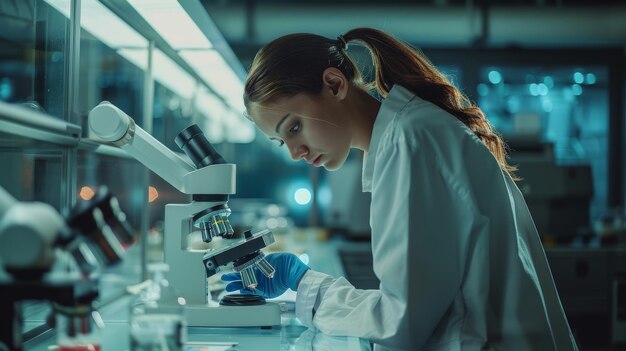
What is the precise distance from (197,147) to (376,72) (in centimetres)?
43

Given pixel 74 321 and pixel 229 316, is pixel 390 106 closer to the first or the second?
pixel 229 316

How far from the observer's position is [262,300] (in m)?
1.34

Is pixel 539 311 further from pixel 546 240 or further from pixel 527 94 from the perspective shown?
pixel 527 94

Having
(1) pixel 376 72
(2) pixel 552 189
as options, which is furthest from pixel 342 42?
(2) pixel 552 189

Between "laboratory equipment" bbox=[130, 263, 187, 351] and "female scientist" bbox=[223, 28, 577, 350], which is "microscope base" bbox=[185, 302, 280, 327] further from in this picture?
"laboratory equipment" bbox=[130, 263, 187, 351]

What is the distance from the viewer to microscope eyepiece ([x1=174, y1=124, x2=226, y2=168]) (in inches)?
51.3

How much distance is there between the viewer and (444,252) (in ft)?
3.46

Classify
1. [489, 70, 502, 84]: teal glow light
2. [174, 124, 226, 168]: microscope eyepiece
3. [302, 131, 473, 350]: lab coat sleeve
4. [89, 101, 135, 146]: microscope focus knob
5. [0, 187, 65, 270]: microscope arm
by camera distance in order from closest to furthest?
[0, 187, 65, 270]: microscope arm
[302, 131, 473, 350]: lab coat sleeve
[89, 101, 135, 146]: microscope focus knob
[174, 124, 226, 168]: microscope eyepiece
[489, 70, 502, 84]: teal glow light

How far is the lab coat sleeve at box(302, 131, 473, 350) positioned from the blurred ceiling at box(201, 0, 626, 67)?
11.2 feet

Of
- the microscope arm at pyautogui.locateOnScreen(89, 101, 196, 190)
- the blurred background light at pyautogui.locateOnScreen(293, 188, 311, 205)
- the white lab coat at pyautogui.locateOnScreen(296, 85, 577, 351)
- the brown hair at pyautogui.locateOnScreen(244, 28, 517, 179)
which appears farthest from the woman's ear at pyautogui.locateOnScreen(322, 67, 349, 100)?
the blurred background light at pyautogui.locateOnScreen(293, 188, 311, 205)

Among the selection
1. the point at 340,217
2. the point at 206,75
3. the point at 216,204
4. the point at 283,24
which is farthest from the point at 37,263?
the point at 283,24

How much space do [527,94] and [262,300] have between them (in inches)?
154

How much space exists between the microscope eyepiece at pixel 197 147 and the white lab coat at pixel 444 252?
1.21 ft

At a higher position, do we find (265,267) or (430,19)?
(430,19)
